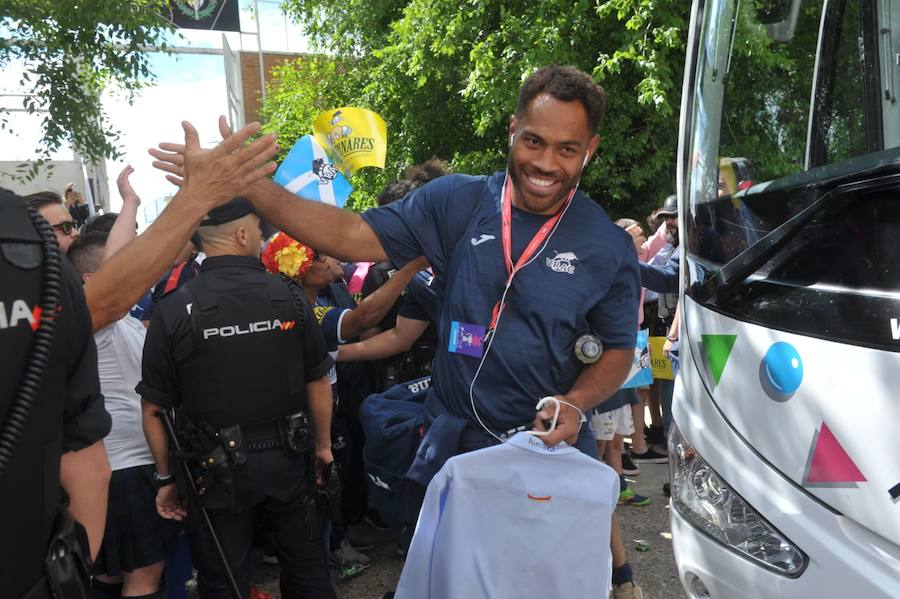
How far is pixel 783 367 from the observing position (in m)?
1.93

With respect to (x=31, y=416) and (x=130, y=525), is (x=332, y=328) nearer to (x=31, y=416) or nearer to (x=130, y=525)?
(x=130, y=525)

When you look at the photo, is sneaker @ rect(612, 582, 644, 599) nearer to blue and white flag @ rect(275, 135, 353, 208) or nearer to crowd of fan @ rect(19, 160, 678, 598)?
crowd of fan @ rect(19, 160, 678, 598)

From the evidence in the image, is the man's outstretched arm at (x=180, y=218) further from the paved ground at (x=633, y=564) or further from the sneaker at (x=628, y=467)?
the sneaker at (x=628, y=467)

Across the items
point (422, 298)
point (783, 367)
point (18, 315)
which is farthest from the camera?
point (422, 298)

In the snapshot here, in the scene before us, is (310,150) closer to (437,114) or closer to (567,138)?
(567,138)

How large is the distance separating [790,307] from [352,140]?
3.11 m

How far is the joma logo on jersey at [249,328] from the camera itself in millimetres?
2975

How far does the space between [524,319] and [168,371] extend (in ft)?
4.77

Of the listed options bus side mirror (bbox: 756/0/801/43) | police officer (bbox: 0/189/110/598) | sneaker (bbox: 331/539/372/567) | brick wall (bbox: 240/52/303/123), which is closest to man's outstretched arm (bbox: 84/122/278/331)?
police officer (bbox: 0/189/110/598)

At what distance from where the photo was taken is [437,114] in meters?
13.3

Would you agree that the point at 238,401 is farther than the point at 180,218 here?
Yes

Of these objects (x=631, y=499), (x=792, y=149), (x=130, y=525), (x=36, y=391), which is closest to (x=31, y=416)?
(x=36, y=391)

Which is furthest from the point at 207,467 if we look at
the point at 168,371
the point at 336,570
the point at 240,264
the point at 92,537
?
the point at 336,570

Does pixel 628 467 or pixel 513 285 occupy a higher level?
pixel 513 285
